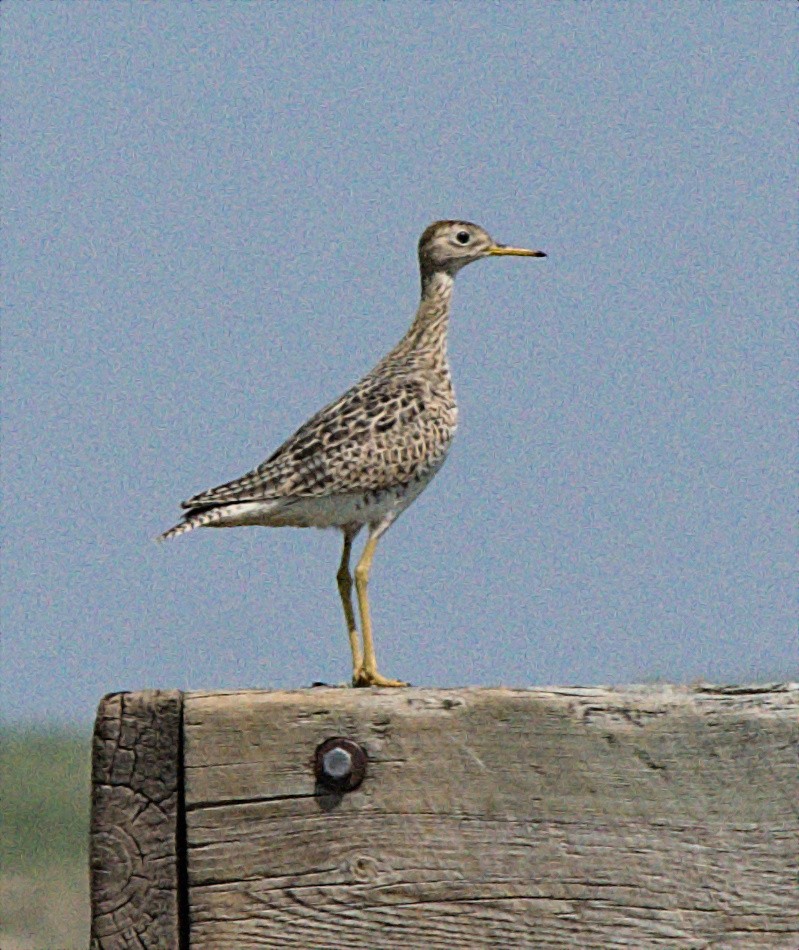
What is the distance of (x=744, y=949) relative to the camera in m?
3.93

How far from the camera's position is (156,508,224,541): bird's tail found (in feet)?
24.0

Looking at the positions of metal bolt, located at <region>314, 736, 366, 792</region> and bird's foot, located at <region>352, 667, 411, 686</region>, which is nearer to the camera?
metal bolt, located at <region>314, 736, 366, 792</region>

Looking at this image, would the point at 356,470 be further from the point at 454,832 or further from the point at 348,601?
the point at 454,832

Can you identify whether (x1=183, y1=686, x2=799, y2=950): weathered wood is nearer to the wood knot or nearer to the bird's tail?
the wood knot

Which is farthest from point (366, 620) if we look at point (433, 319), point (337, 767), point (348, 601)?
point (337, 767)

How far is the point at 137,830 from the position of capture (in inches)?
152

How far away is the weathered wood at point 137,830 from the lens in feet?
12.7

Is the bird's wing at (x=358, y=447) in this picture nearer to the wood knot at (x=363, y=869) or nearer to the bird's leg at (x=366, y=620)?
the bird's leg at (x=366, y=620)

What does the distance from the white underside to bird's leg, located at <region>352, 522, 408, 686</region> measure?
0.25 ft

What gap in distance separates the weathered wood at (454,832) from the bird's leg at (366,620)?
2440mm

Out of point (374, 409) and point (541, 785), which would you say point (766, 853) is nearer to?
point (541, 785)

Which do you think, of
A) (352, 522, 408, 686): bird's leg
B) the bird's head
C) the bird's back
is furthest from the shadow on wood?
the bird's head

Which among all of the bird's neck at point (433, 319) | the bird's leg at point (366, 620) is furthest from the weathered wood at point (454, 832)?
the bird's neck at point (433, 319)

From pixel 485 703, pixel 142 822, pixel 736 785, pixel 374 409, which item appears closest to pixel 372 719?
pixel 485 703
